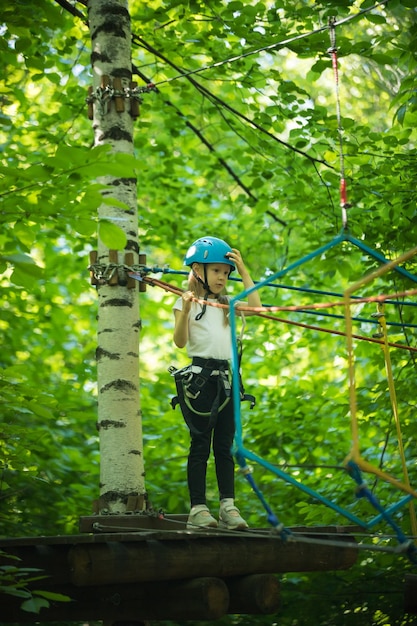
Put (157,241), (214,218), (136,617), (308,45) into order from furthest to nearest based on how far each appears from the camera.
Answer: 1. (214,218)
2. (157,241)
3. (308,45)
4. (136,617)

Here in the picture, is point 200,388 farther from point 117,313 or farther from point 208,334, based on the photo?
point 117,313

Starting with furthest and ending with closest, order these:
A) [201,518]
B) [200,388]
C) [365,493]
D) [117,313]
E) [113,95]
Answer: [113,95] < [117,313] < [200,388] < [201,518] < [365,493]

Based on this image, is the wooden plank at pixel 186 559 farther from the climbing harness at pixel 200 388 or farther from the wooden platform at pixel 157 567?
the climbing harness at pixel 200 388

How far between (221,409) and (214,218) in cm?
494

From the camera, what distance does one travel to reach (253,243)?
8.28 meters

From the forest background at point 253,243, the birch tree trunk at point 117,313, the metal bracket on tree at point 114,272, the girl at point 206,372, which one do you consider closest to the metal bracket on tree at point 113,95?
the birch tree trunk at point 117,313

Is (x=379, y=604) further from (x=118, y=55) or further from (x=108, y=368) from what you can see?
(x=118, y=55)

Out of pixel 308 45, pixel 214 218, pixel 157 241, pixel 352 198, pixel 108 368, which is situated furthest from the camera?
pixel 214 218

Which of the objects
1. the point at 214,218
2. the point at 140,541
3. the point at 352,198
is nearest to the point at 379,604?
the point at 352,198

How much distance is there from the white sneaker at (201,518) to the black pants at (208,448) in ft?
0.13

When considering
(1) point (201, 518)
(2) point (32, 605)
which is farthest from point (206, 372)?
(2) point (32, 605)

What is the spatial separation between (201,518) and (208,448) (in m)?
0.35

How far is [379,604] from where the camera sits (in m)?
6.44

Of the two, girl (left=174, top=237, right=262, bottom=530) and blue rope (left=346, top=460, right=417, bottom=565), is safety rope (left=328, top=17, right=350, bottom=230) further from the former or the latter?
girl (left=174, top=237, right=262, bottom=530)
